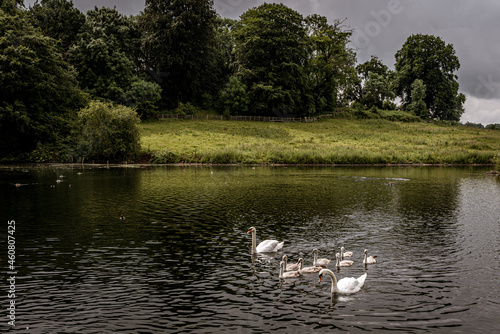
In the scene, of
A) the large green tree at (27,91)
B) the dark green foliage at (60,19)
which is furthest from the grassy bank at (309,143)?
the dark green foliage at (60,19)

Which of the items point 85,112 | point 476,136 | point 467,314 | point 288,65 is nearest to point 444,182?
point 467,314

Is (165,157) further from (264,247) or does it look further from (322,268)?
(322,268)

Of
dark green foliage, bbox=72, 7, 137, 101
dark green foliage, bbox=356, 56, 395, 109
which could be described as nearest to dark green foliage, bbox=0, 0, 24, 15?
dark green foliage, bbox=72, 7, 137, 101

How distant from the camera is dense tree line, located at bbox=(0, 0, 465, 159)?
69438 mm

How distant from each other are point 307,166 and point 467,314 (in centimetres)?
5824

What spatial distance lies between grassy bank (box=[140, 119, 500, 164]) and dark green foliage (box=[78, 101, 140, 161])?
5.46 meters

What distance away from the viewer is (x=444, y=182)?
166 ft

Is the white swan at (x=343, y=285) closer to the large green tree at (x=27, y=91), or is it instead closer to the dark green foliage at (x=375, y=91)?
the large green tree at (x=27, y=91)

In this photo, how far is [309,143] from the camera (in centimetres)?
8456

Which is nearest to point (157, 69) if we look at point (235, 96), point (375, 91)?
point (235, 96)

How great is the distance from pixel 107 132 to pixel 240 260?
5355 cm

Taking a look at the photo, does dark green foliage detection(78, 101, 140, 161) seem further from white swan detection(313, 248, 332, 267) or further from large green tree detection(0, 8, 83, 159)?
white swan detection(313, 248, 332, 267)

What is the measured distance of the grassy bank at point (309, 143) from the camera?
73.7 metres

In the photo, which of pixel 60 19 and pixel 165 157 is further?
pixel 60 19
